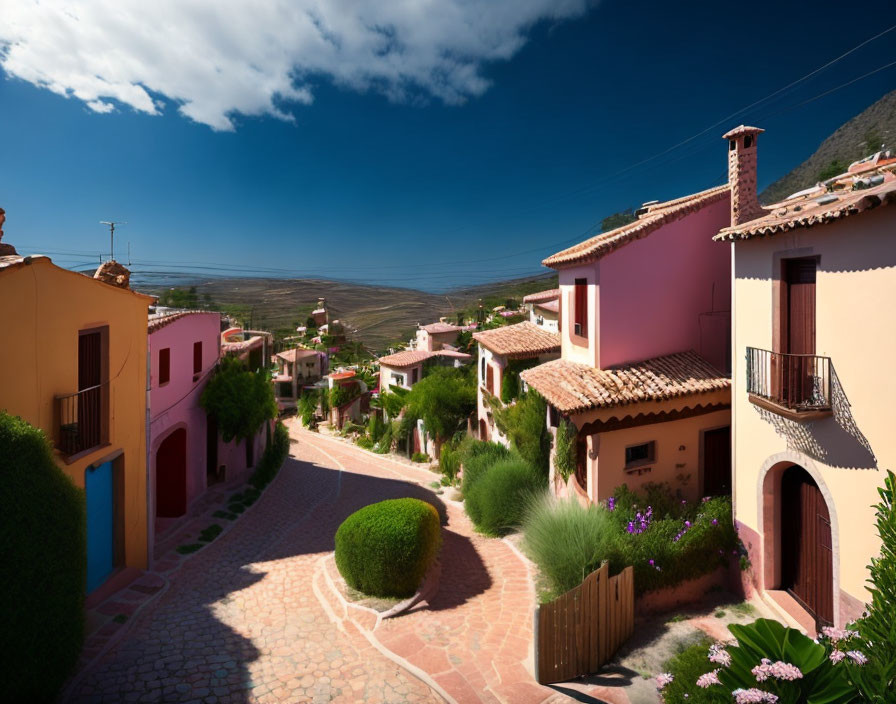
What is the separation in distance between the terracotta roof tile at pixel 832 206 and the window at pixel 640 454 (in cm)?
473

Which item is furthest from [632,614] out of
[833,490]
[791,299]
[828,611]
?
[791,299]

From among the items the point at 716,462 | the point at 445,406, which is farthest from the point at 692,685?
the point at 445,406

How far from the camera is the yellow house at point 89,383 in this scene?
8.51 meters

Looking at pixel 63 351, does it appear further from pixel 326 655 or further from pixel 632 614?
pixel 632 614

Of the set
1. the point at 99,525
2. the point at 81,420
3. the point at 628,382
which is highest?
the point at 628,382

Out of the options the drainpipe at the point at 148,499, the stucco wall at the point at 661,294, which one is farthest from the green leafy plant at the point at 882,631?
the drainpipe at the point at 148,499

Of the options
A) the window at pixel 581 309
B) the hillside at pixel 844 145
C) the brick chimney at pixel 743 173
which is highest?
the hillside at pixel 844 145

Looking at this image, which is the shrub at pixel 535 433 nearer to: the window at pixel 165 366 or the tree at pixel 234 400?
the tree at pixel 234 400

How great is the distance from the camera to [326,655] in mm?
8711

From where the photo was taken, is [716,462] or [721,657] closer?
[721,657]

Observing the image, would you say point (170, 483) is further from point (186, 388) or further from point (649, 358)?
point (649, 358)

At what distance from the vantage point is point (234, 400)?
710 inches

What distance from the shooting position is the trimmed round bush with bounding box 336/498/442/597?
10727 mm

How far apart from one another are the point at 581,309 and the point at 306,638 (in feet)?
32.1
